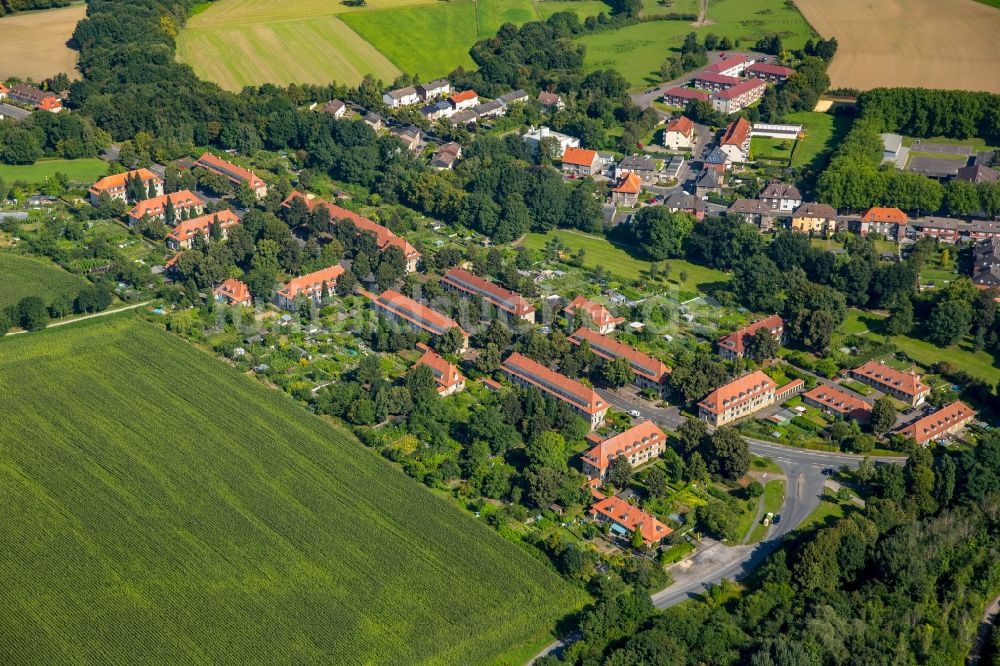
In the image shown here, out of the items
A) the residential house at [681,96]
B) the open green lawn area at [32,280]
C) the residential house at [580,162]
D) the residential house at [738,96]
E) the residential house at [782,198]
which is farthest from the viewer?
the residential house at [681,96]

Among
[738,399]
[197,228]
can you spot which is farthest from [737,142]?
[197,228]

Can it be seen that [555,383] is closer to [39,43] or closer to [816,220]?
[816,220]

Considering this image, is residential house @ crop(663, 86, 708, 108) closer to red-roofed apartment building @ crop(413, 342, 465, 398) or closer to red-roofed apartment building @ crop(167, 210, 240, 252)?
red-roofed apartment building @ crop(167, 210, 240, 252)

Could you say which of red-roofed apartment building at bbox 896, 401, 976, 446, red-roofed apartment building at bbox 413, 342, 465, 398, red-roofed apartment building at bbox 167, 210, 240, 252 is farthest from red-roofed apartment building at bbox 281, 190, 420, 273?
red-roofed apartment building at bbox 896, 401, 976, 446

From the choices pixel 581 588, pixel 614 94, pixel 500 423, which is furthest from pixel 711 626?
pixel 614 94

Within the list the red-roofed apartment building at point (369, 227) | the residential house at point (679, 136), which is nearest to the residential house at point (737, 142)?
the residential house at point (679, 136)

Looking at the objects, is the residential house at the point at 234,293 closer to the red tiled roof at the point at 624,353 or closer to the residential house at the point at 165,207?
the residential house at the point at 165,207

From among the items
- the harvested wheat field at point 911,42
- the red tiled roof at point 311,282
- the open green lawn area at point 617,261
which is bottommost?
the open green lawn area at point 617,261
